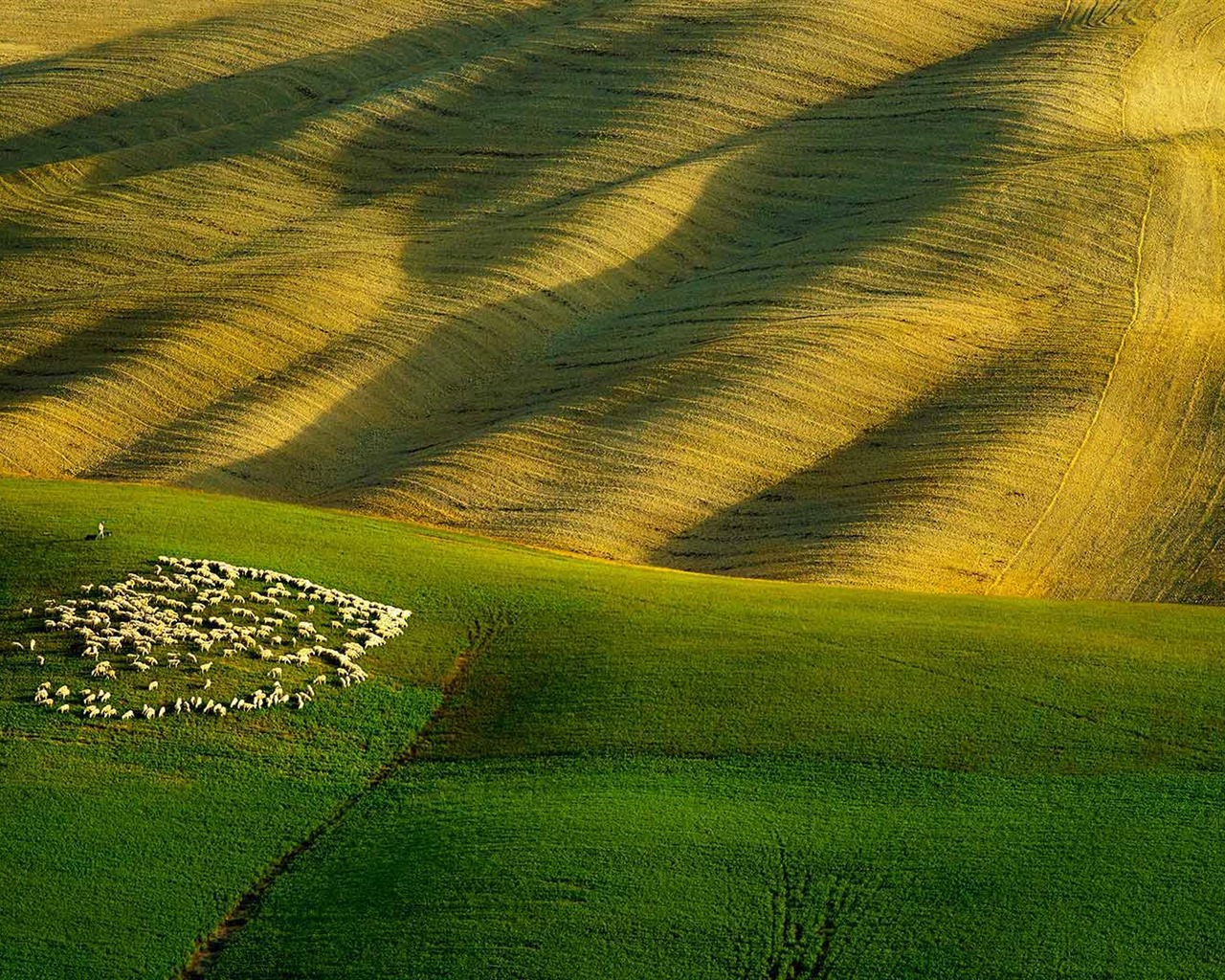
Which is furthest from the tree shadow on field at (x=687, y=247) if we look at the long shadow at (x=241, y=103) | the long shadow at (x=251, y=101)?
the long shadow at (x=241, y=103)

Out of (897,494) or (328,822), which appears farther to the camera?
(897,494)

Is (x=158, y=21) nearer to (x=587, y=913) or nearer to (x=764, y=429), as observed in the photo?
(x=764, y=429)

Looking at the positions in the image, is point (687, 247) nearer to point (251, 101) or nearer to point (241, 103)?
point (251, 101)

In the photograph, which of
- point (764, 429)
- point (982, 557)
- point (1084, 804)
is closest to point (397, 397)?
point (764, 429)

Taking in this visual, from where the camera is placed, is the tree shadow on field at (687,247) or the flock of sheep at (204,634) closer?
the flock of sheep at (204,634)

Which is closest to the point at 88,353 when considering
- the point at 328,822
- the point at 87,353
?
the point at 87,353

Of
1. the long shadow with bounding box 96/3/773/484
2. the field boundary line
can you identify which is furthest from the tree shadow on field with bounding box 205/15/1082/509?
the field boundary line

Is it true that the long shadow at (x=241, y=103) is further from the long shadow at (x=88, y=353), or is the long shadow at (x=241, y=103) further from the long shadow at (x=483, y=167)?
the long shadow at (x=88, y=353)
